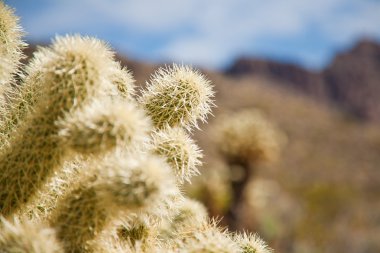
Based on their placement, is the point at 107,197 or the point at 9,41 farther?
the point at 9,41

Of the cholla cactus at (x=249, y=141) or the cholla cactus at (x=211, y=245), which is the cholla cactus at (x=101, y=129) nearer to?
the cholla cactus at (x=211, y=245)

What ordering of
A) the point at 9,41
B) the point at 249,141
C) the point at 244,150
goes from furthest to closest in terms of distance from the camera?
the point at 244,150 < the point at 249,141 < the point at 9,41

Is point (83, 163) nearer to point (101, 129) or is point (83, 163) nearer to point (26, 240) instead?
point (101, 129)

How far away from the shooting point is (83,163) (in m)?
2.21

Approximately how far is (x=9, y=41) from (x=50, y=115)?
0.75 meters

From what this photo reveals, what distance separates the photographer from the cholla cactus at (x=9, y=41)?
2350 millimetres

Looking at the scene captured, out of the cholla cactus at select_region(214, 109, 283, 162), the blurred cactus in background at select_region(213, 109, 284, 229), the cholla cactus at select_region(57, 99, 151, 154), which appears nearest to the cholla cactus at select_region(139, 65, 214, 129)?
the cholla cactus at select_region(57, 99, 151, 154)

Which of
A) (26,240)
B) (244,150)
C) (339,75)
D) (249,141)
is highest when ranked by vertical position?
(339,75)

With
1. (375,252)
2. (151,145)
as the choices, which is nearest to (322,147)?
(375,252)

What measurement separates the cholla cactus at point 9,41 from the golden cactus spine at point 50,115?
35 centimetres

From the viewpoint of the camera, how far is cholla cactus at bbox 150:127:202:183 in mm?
2396

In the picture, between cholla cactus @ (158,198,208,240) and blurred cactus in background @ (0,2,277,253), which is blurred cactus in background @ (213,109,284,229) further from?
blurred cactus in background @ (0,2,277,253)

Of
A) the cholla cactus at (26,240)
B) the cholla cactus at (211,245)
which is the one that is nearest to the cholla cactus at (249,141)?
the cholla cactus at (211,245)

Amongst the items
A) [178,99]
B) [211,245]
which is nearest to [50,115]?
[178,99]
